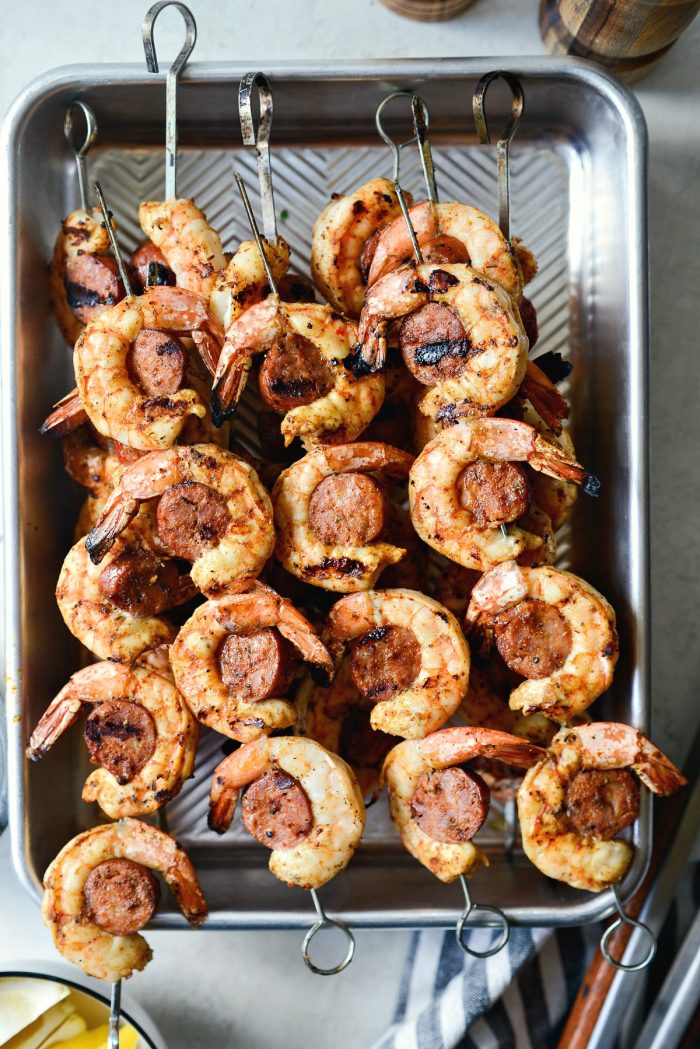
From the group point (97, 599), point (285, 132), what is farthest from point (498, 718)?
point (285, 132)

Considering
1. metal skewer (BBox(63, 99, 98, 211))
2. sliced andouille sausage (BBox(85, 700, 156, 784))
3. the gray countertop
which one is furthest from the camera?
the gray countertop

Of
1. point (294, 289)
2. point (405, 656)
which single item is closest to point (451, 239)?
point (294, 289)

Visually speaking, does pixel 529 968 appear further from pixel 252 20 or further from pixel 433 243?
pixel 252 20

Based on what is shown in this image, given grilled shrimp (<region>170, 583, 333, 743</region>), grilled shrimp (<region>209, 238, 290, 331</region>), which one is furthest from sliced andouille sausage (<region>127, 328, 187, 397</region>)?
grilled shrimp (<region>170, 583, 333, 743</region>)

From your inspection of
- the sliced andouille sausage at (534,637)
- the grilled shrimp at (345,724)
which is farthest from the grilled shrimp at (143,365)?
the sliced andouille sausage at (534,637)

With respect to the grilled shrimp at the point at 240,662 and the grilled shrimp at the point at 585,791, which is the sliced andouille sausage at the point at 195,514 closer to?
the grilled shrimp at the point at 240,662

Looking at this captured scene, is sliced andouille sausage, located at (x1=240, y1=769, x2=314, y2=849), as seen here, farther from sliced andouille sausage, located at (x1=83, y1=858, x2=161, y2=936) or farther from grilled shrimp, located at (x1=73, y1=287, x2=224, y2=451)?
grilled shrimp, located at (x1=73, y1=287, x2=224, y2=451)

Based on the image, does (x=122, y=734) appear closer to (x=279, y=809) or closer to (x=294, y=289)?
(x=279, y=809)
